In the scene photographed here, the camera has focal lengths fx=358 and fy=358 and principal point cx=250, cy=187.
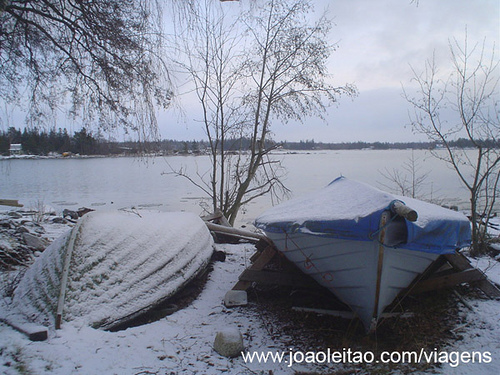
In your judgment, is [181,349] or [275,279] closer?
[181,349]

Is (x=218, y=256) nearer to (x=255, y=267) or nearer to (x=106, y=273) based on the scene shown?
(x=255, y=267)

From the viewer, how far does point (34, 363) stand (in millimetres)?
2902

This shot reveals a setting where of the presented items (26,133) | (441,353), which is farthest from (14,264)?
(441,353)

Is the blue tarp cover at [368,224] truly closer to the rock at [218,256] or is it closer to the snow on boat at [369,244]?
the snow on boat at [369,244]

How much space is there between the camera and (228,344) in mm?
3408

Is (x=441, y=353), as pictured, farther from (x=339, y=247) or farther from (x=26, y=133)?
(x=26, y=133)

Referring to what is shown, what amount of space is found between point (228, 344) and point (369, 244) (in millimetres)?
1687

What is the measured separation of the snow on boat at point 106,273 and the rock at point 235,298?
61 centimetres

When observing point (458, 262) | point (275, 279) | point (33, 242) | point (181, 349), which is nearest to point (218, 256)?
point (275, 279)

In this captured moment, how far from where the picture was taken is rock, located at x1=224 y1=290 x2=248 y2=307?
178 inches

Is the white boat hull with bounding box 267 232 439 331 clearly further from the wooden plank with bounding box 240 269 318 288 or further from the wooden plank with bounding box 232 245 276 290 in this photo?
the wooden plank with bounding box 232 245 276 290

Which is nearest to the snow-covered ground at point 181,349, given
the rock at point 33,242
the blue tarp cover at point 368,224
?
the blue tarp cover at point 368,224

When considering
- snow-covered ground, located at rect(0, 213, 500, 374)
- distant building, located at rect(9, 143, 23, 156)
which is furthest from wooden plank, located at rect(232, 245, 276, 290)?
distant building, located at rect(9, 143, 23, 156)

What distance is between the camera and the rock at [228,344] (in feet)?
11.1
